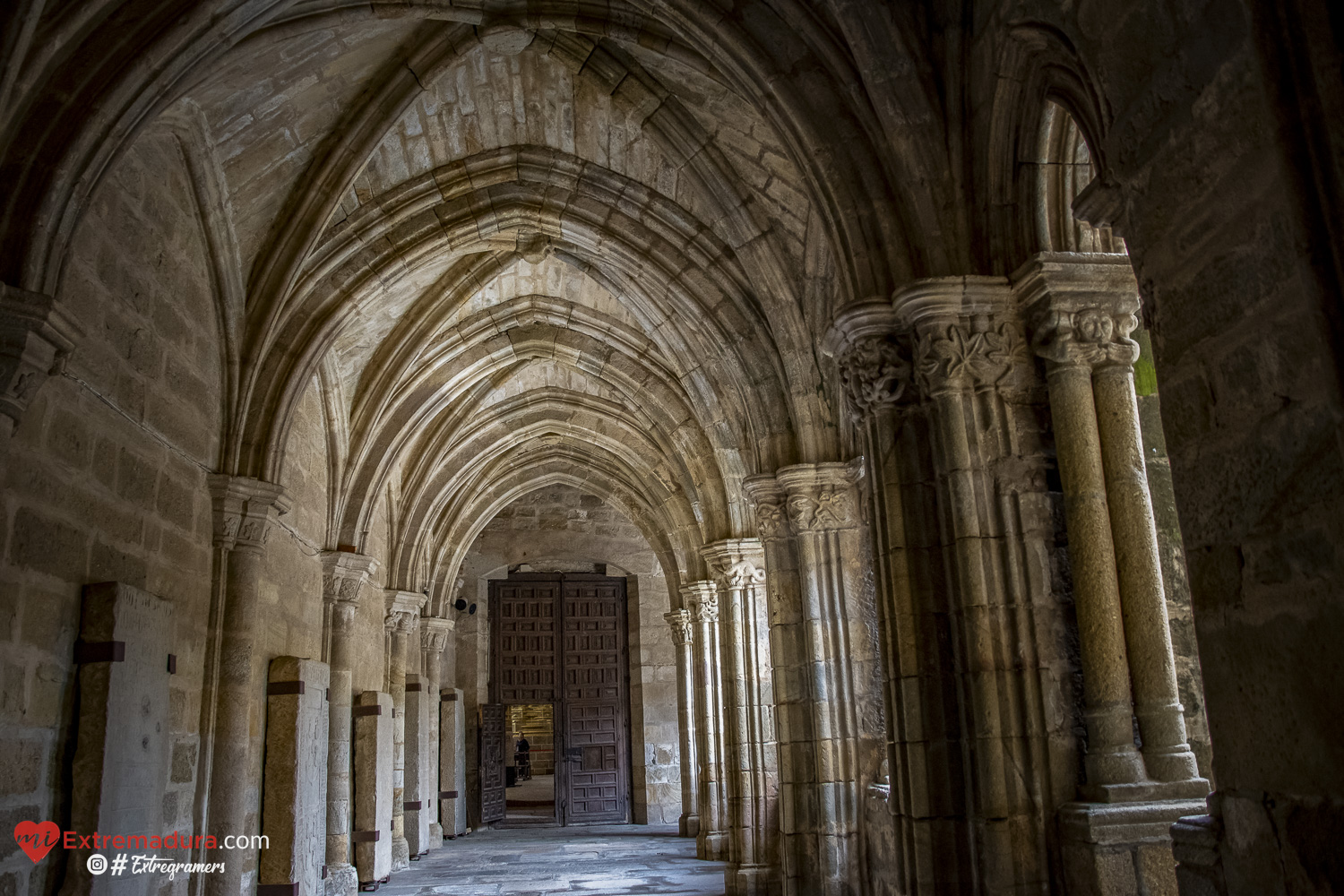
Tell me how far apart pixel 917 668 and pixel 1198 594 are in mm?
1841

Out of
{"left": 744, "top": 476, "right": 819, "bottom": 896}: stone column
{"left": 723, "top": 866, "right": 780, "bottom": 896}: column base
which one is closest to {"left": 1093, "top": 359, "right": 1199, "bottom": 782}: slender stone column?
{"left": 744, "top": 476, "right": 819, "bottom": 896}: stone column

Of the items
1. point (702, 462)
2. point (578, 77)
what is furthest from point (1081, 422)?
point (702, 462)

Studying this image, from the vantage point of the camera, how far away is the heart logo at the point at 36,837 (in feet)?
12.9

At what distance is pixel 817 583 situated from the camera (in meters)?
6.59

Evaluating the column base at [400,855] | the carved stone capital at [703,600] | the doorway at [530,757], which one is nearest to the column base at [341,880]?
the column base at [400,855]

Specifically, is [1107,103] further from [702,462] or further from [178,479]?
[702,462]

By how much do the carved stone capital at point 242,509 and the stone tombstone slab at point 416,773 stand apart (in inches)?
236

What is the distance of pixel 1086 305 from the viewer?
3.99 meters

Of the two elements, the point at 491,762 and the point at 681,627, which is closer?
the point at 681,627

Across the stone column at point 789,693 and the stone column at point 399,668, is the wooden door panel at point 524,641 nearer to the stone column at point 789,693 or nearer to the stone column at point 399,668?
the stone column at point 399,668

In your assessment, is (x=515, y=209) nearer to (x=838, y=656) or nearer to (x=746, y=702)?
(x=838, y=656)

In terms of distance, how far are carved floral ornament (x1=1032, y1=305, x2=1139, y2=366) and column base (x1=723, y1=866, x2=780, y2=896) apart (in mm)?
5444

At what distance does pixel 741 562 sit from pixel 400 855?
5.26 meters

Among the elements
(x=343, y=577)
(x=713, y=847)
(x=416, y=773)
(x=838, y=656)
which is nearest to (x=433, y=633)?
(x=416, y=773)
